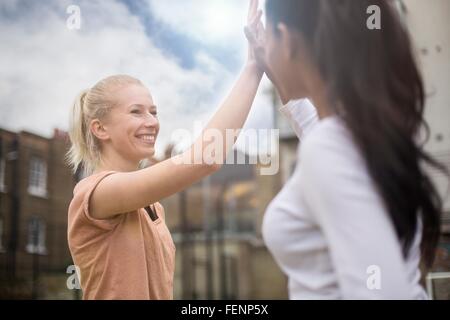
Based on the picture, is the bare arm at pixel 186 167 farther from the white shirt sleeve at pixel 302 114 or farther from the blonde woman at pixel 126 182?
the white shirt sleeve at pixel 302 114

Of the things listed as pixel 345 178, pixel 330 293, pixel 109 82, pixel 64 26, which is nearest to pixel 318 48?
pixel 345 178

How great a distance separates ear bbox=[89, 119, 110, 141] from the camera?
1.36 meters

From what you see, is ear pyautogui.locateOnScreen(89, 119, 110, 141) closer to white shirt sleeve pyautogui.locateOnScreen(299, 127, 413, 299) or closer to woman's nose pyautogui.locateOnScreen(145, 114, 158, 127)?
woman's nose pyautogui.locateOnScreen(145, 114, 158, 127)

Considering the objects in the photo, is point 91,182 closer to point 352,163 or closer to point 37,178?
point 352,163

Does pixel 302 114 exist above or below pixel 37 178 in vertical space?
below

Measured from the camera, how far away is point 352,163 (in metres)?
0.77

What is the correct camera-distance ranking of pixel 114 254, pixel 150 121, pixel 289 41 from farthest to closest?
pixel 150 121
pixel 114 254
pixel 289 41

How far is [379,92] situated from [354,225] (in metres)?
0.20

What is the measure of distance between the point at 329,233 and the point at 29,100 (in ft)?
7.16

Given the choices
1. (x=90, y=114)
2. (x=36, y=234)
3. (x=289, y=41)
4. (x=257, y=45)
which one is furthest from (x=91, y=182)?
(x=36, y=234)

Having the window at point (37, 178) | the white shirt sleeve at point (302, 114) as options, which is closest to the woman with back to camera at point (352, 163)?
the white shirt sleeve at point (302, 114)

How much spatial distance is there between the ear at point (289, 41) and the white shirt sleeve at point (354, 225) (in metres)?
0.19

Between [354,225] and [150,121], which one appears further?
[150,121]

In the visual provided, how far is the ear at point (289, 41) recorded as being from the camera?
895 millimetres
